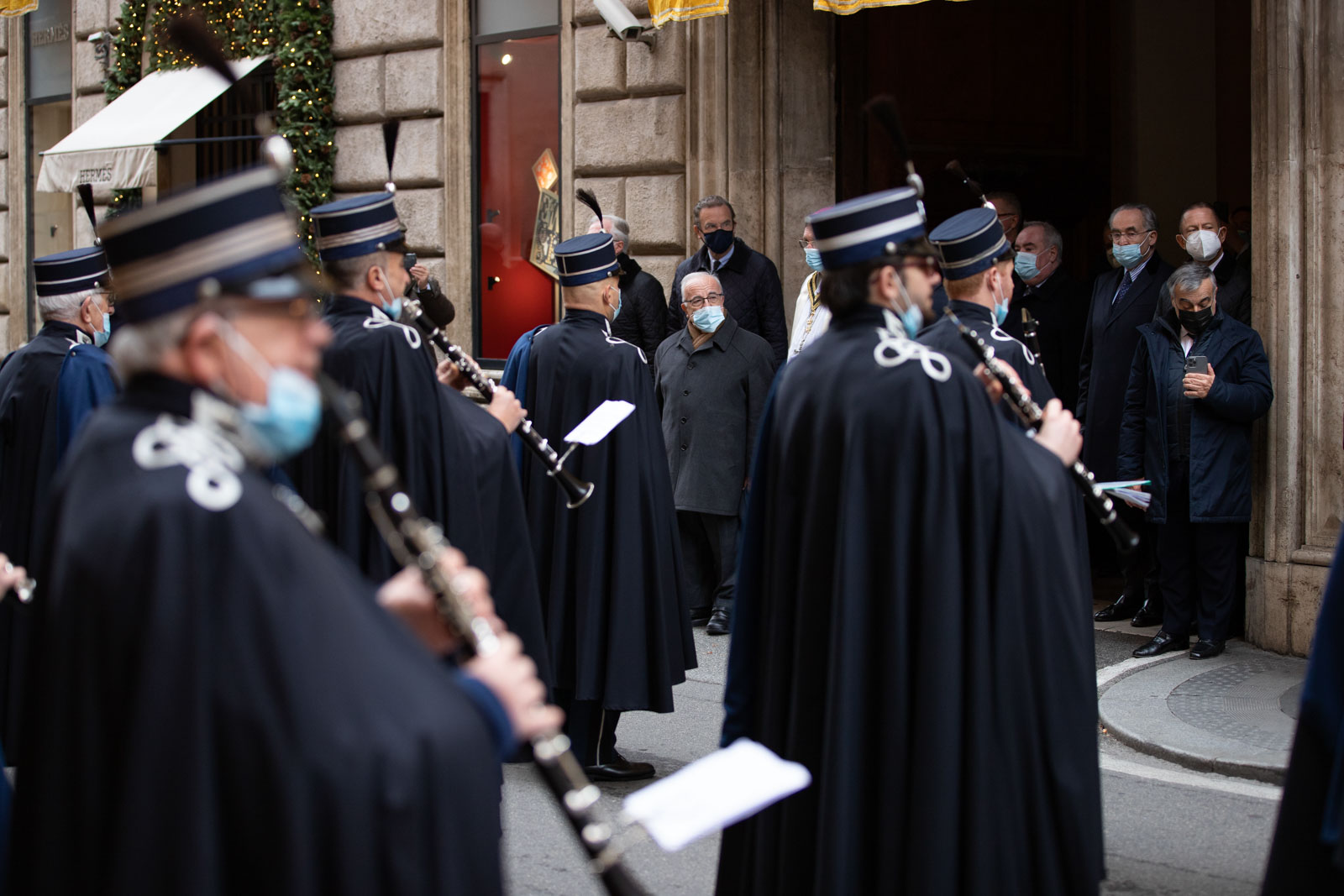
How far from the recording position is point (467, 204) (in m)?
12.1

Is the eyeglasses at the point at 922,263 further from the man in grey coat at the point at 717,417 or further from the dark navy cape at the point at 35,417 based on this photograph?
the man in grey coat at the point at 717,417

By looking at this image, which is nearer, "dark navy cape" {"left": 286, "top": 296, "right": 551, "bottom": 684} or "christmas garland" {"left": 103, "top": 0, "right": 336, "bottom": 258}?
"dark navy cape" {"left": 286, "top": 296, "right": 551, "bottom": 684}

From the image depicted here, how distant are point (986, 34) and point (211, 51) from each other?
9515mm

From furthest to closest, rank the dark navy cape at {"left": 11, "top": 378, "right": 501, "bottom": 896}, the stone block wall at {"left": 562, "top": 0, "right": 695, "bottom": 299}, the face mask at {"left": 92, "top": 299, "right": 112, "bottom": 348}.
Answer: the stone block wall at {"left": 562, "top": 0, "right": 695, "bottom": 299}
the face mask at {"left": 92, "top": 299, "right": 112, "bottom": 348}
the dark navy cape at {"left": 11, "top": 378, "right": 501, "bottom": 896}

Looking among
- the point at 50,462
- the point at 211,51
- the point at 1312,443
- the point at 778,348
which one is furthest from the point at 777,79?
the point at 211,51

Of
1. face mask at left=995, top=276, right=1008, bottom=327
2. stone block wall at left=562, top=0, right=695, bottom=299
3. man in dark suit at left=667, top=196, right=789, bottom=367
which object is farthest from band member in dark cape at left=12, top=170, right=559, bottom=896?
stone block wall at left=562, top=0, right=695, bottom=299

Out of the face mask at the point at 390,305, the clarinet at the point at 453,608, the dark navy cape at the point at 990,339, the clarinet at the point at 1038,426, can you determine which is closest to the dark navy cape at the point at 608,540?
the face mask at the point at 390,305

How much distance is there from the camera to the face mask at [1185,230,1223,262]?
8.05m

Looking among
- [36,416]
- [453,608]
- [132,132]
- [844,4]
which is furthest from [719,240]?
[453,608]

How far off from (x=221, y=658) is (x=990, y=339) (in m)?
3.43

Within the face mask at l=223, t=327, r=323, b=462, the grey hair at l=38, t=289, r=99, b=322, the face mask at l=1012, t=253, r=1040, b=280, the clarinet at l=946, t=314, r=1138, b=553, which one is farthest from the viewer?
the face mask at l=1012, t=253, r=1040, b=280

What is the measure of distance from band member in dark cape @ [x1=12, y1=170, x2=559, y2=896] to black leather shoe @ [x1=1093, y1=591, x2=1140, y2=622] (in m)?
6.89

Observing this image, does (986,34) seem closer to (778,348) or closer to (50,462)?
(778,348)

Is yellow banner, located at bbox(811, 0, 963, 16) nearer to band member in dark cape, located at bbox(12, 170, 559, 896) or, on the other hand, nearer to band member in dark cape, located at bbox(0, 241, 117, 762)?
band member in dark cape, located at bbox(0, 241, 117, 762)
